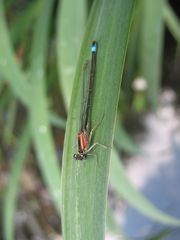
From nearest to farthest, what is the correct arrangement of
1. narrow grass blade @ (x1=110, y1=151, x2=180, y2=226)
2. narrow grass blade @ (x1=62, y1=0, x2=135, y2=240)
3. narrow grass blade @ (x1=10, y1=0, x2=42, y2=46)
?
narrow grass blade @ (x1=62, y1=0, x2=135, y2=240) < narrow grass blade @ (x1=110, y1=151, x2=180, y2=226) < narrow grass blade @ (x1=10, y1=0, x2=42, y2=46)

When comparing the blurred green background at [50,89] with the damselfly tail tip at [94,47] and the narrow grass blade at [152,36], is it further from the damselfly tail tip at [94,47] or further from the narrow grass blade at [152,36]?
the damselfly tail tip at [94,47]

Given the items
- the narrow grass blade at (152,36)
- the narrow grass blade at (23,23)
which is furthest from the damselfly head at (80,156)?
the narrow grass blade at (23,23)

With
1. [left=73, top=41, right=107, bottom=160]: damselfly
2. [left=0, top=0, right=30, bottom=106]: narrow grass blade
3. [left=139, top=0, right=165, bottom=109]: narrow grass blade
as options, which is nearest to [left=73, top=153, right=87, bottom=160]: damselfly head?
[left=73, top=41, right=107, bottom=160]: damselfly

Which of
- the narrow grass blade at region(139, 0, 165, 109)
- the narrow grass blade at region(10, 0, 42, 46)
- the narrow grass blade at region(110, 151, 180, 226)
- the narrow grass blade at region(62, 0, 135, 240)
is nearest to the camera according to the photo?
the narrow grass blade at region(62, 0, 135, 240)

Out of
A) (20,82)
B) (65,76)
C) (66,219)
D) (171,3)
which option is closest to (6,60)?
(20,82)

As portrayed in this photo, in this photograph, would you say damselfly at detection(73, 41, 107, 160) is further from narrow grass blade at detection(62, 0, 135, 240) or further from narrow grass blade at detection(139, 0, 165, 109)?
narrow grass blade at detection(139, 0, 165, 109)

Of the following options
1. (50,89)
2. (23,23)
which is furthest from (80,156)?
(50,89)

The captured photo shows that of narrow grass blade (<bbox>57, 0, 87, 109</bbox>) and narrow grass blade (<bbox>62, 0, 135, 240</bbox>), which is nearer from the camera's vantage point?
narrow grass blade (<bbox>62, 0, 135, 240</bbox>)
